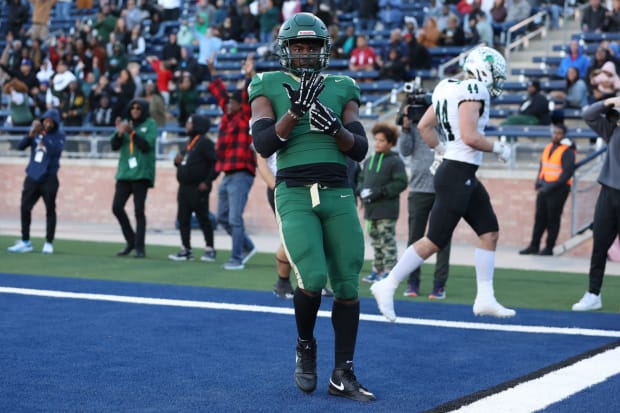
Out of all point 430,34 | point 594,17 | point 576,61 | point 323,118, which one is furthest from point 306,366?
point 430,34

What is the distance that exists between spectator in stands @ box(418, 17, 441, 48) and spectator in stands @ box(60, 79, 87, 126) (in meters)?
6.70

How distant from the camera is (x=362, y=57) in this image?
20.9 m

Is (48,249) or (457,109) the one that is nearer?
(457,109)

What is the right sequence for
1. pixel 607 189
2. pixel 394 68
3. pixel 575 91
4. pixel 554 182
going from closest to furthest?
1. pixel 607 189
2. pixel 554 182
3. pixel 575 91
4. pixel 394 68

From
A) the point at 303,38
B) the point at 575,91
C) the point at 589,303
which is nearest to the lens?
the point at 303,38

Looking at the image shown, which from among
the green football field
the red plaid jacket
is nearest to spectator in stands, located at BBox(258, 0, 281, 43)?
the green football field

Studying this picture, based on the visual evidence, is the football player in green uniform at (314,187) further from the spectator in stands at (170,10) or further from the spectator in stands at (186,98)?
the spectator in stands at (170,10)

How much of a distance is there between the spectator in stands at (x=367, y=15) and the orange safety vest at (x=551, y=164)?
8501 mm

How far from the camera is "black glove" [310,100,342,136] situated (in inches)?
214

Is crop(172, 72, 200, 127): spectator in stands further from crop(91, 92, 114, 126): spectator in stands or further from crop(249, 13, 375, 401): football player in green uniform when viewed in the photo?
crop(249, 13, 375, 401): football player in green uniform

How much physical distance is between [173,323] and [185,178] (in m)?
5.13

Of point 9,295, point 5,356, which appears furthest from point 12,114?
point 5,356

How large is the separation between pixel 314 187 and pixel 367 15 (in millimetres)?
17639

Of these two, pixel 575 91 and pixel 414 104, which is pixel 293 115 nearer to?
pixel 414 104
